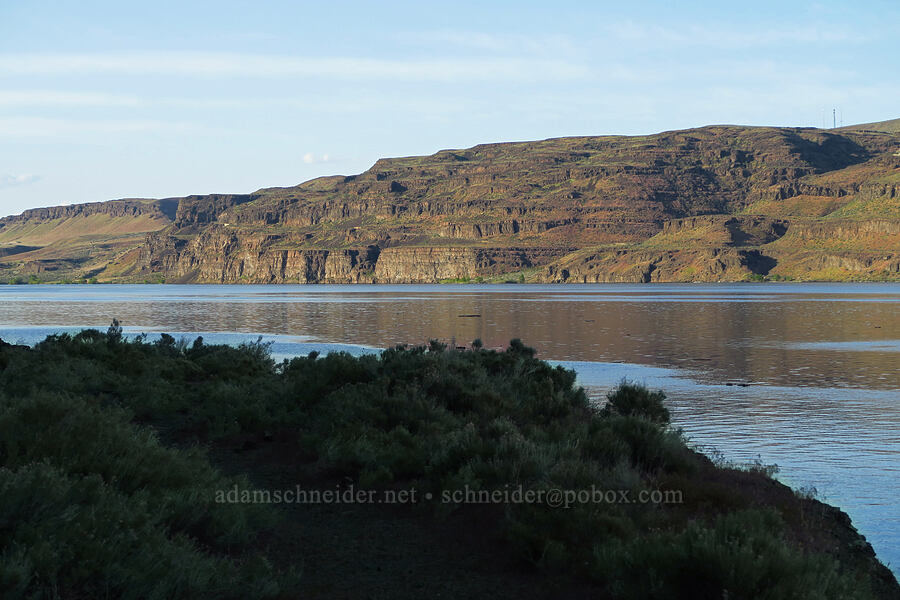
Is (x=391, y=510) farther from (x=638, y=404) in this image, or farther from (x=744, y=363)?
(x=744, y=363)

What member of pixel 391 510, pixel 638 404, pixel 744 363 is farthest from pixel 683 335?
pixel 391 510

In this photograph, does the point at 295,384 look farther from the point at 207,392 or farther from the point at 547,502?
the point at 547,502

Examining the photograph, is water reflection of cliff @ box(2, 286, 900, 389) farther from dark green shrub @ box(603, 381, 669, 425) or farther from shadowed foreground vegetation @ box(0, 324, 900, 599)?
shadowed foreground vegetation @ box(0, 324, 900, 599)

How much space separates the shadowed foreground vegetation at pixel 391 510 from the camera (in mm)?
6035

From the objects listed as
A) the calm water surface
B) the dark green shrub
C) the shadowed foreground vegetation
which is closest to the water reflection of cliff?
the calm water surface

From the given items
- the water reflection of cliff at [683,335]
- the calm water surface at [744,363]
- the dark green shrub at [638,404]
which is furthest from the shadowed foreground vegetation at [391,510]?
the water reflection of cliff at [683,335]

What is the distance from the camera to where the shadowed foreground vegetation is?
6035mm

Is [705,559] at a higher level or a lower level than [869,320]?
higher

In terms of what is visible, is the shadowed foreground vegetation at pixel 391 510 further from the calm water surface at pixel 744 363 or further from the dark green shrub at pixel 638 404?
the calm water surface at pixel 744 363

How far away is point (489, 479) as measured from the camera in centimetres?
946

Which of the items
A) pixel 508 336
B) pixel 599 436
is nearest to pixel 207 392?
pixel 599 436

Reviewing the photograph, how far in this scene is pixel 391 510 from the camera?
962 cm

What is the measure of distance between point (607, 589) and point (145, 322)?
64.4 metres

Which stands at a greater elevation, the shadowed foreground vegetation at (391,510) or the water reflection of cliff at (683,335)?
the shadowed foreground vegetation at (391,510)
